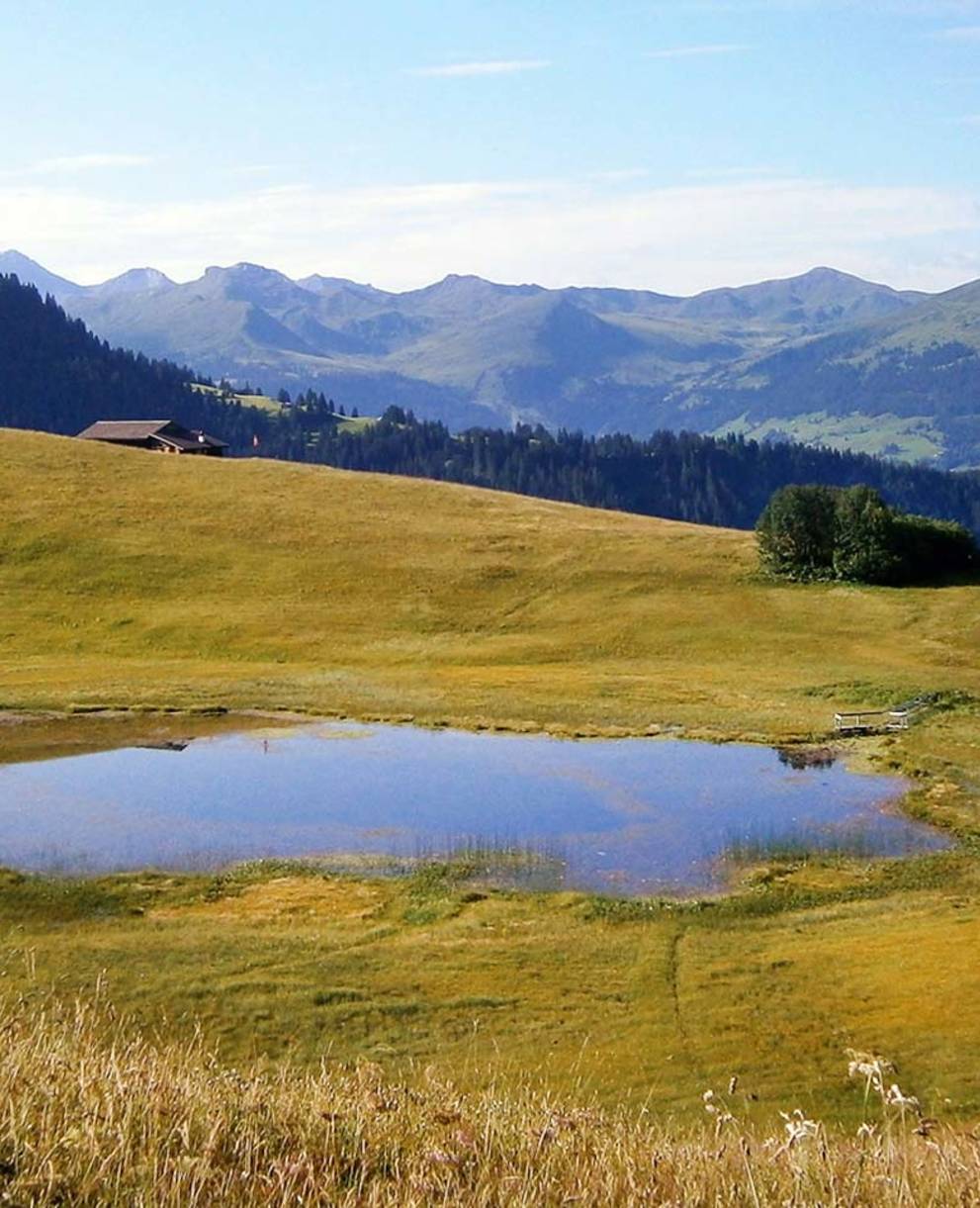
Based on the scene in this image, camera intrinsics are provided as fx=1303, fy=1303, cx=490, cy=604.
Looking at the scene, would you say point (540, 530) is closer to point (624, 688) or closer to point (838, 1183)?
point (624, 688)

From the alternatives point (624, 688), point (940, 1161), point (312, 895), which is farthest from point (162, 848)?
point (940, 1161)

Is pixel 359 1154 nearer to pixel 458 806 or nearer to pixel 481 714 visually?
pixel 458 806

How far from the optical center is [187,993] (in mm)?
30453

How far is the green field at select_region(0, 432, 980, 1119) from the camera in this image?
2880cm

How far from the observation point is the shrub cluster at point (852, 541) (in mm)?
96500

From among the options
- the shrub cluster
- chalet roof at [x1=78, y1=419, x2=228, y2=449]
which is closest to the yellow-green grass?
the shrub cluster

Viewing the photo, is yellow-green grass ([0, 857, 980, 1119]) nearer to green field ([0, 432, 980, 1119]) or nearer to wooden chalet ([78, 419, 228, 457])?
green field ([0, 432, 980, 1119])

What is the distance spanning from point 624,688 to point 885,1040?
1769 inches

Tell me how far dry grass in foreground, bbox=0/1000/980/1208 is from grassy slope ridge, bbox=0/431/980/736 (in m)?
56.1

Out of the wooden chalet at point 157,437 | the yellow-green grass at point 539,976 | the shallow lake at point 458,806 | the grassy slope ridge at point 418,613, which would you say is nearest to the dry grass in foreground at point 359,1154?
the yellow-green grass at point 539,976

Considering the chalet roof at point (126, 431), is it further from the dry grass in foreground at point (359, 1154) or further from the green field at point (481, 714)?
the dry grass in foreground at point (359, 1154)

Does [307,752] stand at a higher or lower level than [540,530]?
lower

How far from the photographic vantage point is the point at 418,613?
9106 cm

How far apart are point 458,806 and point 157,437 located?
114m
